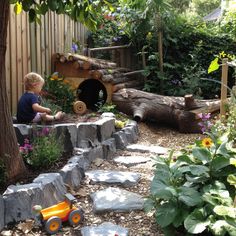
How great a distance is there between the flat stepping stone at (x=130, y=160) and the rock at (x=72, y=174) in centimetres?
93

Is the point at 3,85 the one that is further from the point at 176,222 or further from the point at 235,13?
the point at 235,13

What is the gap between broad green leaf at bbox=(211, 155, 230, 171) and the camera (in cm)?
294

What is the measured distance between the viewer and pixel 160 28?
327 inches

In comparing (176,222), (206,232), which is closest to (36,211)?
(176,222)

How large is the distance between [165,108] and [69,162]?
3199 millimetres

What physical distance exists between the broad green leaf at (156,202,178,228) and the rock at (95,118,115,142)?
2.34 m

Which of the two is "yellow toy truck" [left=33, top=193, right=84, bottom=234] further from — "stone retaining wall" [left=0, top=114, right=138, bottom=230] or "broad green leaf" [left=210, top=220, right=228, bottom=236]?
"broad green leaf" [left=210, top=220, right=228, bottom=236]

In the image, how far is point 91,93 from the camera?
7715 millimetres

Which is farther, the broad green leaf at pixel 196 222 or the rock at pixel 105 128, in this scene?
the rock at pixel 105 128

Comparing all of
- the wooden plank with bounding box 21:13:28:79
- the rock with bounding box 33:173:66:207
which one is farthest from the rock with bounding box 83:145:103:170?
the wooden plank with bounding box 21:13:28:79

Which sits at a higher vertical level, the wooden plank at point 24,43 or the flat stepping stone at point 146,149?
the wooden plank at point 24,43

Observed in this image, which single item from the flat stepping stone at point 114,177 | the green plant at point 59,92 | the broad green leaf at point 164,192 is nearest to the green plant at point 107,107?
the green plant at point 59,92

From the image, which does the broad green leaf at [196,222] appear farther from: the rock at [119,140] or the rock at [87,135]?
the rock at [119,140]

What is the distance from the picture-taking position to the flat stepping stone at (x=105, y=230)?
9.29ft
